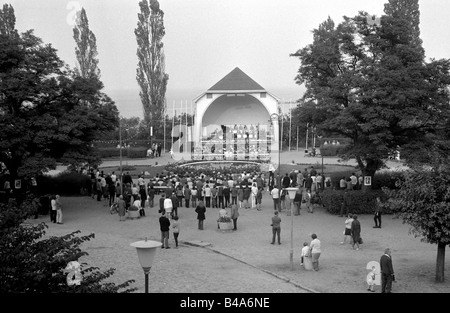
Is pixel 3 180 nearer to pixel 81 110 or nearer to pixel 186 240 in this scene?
pixel 81 110

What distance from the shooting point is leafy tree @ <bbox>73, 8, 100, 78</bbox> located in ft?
186

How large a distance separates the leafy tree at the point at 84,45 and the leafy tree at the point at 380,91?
3122cm

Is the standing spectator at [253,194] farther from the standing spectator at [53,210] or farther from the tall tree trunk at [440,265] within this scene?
the tall tree trunk at [440,265]

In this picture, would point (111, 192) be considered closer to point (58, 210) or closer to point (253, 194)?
point (58, 210)

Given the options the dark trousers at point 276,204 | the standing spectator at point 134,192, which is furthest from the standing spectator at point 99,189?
the dark trousers at point 276,204

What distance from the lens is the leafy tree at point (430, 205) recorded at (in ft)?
52.6

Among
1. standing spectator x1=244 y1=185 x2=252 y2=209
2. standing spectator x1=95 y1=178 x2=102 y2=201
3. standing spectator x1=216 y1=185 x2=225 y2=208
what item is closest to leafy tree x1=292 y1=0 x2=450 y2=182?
standing spectator x1=244 y1=185 x2=252 y2=209

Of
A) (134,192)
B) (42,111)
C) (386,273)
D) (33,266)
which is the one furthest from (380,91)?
(33,266)

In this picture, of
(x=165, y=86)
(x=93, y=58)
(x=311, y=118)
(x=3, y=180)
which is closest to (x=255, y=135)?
(x=165, y=86)

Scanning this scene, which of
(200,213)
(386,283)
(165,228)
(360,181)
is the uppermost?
(360,181)

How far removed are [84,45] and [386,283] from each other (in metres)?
47.3

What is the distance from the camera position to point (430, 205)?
1625 cm

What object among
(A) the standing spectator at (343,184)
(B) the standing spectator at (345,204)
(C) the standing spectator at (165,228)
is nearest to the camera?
(C) the standing spectator at (165,228)
